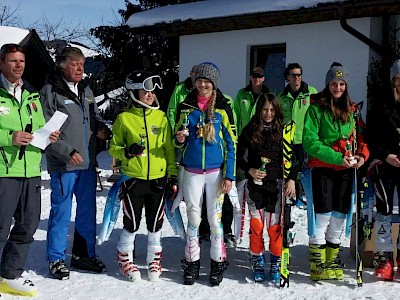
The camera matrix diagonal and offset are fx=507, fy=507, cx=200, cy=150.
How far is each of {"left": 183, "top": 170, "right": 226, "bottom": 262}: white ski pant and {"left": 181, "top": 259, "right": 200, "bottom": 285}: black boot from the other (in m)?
→ 0.04

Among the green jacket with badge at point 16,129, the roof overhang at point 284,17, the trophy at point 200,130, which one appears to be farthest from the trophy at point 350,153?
the roof overhang at point 284,17

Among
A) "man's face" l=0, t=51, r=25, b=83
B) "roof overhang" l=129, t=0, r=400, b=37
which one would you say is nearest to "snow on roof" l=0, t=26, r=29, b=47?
"roof overhang" l=129, t=0, r=400, b=37

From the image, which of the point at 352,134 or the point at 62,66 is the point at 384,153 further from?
the point at 62,66

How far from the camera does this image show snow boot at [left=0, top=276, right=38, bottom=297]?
4098mm

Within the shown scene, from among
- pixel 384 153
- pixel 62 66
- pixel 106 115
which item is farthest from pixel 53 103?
pixel 106 115

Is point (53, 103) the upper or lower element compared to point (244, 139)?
upper

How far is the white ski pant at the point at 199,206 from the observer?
4484 mm

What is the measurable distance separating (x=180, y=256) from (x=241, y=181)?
1191mm

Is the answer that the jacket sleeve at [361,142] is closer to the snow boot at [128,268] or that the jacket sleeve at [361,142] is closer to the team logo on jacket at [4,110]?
the snow boot at [128,268]

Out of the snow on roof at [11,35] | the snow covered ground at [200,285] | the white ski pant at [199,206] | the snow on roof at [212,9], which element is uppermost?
the snow on roof at [11,35]

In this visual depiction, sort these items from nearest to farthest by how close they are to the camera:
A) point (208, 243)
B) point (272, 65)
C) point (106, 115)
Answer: point (208, 243) → point (272, 65) → point (106, 115)

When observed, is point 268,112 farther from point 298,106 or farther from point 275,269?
point 298,106

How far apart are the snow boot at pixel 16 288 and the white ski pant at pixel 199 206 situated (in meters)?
1.35

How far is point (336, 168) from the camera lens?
4.52 metres
